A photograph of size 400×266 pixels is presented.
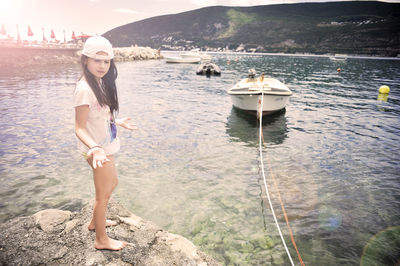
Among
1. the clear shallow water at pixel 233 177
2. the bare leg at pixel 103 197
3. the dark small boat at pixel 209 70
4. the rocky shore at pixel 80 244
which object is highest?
the dark small boat at pixel 209 70

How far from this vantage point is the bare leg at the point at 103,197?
8.53 feet

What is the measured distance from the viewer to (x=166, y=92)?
65.8 ft

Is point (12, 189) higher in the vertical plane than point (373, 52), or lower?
lower

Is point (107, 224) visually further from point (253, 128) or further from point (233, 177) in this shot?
point (253, 128)

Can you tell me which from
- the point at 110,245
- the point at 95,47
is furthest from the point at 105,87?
the point at 110,245

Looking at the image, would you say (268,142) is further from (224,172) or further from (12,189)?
(12,189)

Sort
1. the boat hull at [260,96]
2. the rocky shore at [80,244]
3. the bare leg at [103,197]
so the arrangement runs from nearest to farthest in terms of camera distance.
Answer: the bare leg at [103,197]
the rocky shore at [80,244]
the boat hull at [260,96]

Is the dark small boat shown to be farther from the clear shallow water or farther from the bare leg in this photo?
the bare leg

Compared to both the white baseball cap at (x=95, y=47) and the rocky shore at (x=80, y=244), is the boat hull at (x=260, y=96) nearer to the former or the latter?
the rocky shore at (x=80, y=244)

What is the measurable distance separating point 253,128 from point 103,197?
9.25 meters

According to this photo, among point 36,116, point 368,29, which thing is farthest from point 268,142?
point 368,29

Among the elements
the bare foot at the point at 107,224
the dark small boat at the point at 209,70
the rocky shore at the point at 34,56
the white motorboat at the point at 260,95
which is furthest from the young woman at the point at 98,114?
the rocky shore at the point at 34,56

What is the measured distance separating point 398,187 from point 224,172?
4689mm

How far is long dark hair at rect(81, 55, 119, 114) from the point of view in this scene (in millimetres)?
2408
